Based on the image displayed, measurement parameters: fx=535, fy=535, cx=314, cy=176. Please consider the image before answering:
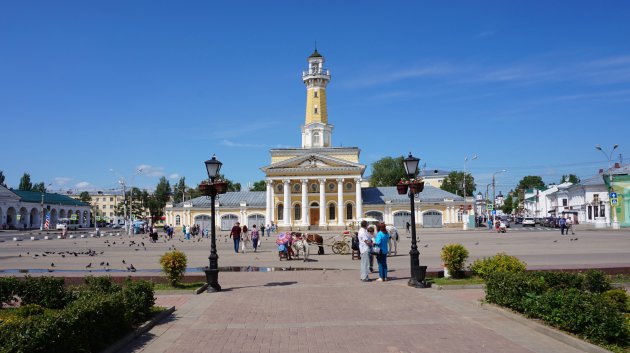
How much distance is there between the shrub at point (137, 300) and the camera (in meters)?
9.05

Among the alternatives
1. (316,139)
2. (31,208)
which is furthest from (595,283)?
(31,208)

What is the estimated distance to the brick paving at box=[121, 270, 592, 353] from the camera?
8.09 m

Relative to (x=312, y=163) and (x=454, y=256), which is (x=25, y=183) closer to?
(x=312, y=163)

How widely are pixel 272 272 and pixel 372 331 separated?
10343 mm

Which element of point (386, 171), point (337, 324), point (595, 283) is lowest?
point (337, 324)

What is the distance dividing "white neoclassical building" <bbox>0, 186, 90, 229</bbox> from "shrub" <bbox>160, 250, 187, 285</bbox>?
89498 mm

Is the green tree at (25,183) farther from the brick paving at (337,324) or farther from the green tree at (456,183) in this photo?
the brick paving at (337,324)

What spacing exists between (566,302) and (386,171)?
10260cm

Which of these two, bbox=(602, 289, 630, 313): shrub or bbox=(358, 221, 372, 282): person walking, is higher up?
bbox=(358, 221, 372, 282): person walking

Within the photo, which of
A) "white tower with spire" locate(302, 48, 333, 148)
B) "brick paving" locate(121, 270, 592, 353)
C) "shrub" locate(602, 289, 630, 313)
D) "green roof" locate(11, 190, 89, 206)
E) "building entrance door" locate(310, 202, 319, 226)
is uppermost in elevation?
"white tower with spire" locate(302, 48, 333, 148)

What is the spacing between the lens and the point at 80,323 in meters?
7.02

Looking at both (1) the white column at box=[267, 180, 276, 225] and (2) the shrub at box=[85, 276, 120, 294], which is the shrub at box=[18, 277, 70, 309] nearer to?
(2) the shrub at box=[85, 276, 120, 294]

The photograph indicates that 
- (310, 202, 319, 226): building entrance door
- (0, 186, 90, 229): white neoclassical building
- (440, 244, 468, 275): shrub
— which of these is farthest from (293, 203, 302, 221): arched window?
(440, 244, 468, 275): shrub

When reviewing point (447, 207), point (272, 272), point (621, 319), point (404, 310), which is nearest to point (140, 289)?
point (404, 310)
